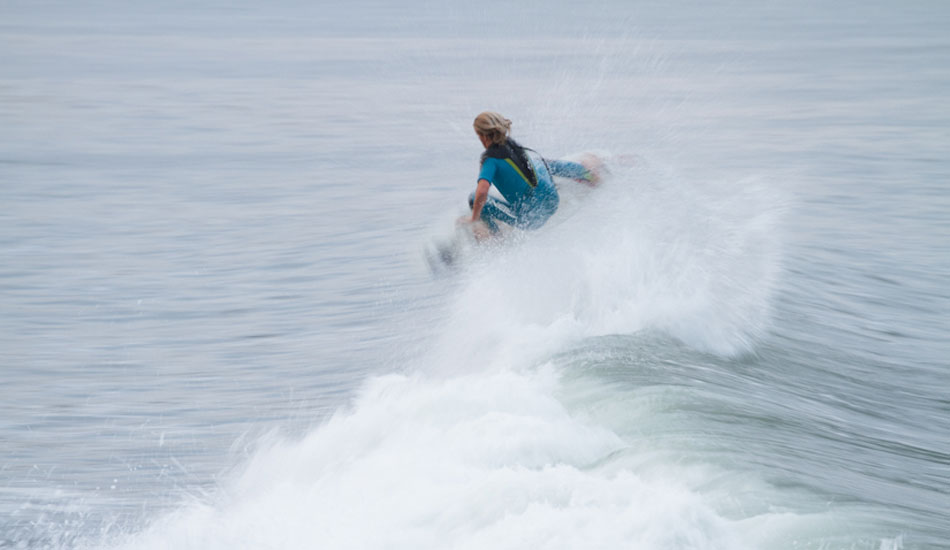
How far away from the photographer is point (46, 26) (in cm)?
5006

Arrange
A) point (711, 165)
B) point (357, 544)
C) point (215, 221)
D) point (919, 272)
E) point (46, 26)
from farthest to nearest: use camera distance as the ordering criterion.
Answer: point (46, 26), point (711, 165), point (215, 221), point (919, 272), point (357, 544)

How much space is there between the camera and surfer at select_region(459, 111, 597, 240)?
848cm

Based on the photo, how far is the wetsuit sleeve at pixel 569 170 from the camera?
30.3 ft

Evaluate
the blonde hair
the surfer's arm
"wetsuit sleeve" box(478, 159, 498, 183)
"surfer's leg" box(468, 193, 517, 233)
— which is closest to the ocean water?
"surfer's leg" box(468, 193, 517, 233)

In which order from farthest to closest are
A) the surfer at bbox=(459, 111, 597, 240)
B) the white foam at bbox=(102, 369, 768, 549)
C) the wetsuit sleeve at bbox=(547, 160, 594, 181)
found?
the wetsuit sleeve at bbox=(547, 160, 594, 181)
the surfer at bbox=(459, 111, 597, 240)
the white foam at bbox=(102, 369, 768, 549)

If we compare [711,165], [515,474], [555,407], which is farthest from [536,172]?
[711,165]

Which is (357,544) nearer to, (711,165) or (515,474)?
(515,474)

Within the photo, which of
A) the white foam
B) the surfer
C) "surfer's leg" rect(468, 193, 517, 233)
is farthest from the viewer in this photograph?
"surfer's leg" rect(468, 193, 517, 233)

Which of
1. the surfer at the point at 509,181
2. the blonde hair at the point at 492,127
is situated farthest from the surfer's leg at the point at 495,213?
the blonde hair at the point at 492,127

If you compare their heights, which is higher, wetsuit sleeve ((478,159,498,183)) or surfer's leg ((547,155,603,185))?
surfer's leg ((547,155,603,185))

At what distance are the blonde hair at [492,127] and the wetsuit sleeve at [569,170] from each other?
0.82 meters

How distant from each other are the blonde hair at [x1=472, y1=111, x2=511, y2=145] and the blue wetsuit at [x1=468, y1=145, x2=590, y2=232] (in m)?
0.17

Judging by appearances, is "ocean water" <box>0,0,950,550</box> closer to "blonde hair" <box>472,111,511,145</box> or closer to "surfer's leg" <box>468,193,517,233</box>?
"surfer's leg" <box>468,193,517,233</box>

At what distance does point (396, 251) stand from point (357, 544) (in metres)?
8.20
